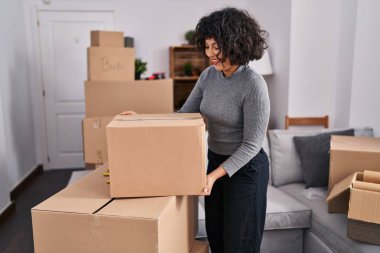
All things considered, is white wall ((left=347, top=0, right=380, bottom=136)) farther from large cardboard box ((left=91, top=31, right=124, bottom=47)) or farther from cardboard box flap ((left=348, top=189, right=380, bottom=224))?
large cardboard box ((left=91, top=31, right=124, bottom=47))

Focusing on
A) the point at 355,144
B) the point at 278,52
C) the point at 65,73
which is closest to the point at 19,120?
the point at 65,73

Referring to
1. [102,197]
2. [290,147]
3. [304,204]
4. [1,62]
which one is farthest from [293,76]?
[1,62]

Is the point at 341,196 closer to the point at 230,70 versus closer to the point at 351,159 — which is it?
the point at 351,159

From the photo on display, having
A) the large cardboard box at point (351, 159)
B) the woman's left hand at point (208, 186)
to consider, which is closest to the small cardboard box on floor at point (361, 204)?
the large cardboard box at point (351, 159)

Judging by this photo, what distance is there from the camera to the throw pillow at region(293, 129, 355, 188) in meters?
2.25

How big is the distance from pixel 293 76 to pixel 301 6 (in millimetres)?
598

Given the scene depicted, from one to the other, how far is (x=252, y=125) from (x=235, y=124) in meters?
0.08

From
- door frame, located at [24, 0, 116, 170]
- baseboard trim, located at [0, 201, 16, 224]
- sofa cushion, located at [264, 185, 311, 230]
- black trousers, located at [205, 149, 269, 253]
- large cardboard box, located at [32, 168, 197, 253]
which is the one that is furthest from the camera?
door frame, located at [24, 0, 116, 170]

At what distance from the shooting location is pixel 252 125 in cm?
121

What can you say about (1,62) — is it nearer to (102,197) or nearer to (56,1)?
(56,1)

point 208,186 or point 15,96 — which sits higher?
point 15,96

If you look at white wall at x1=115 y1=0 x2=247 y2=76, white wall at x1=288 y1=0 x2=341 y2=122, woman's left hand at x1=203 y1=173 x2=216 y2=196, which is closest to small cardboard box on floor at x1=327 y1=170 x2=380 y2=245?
woman's left hand at x1=203 y1=173 x2=216 y2=196

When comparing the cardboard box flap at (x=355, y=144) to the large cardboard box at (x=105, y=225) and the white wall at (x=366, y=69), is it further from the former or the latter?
the large cardboard box at (x=105, y=225)

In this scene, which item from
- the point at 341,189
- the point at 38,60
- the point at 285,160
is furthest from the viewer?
the point at 38,60
